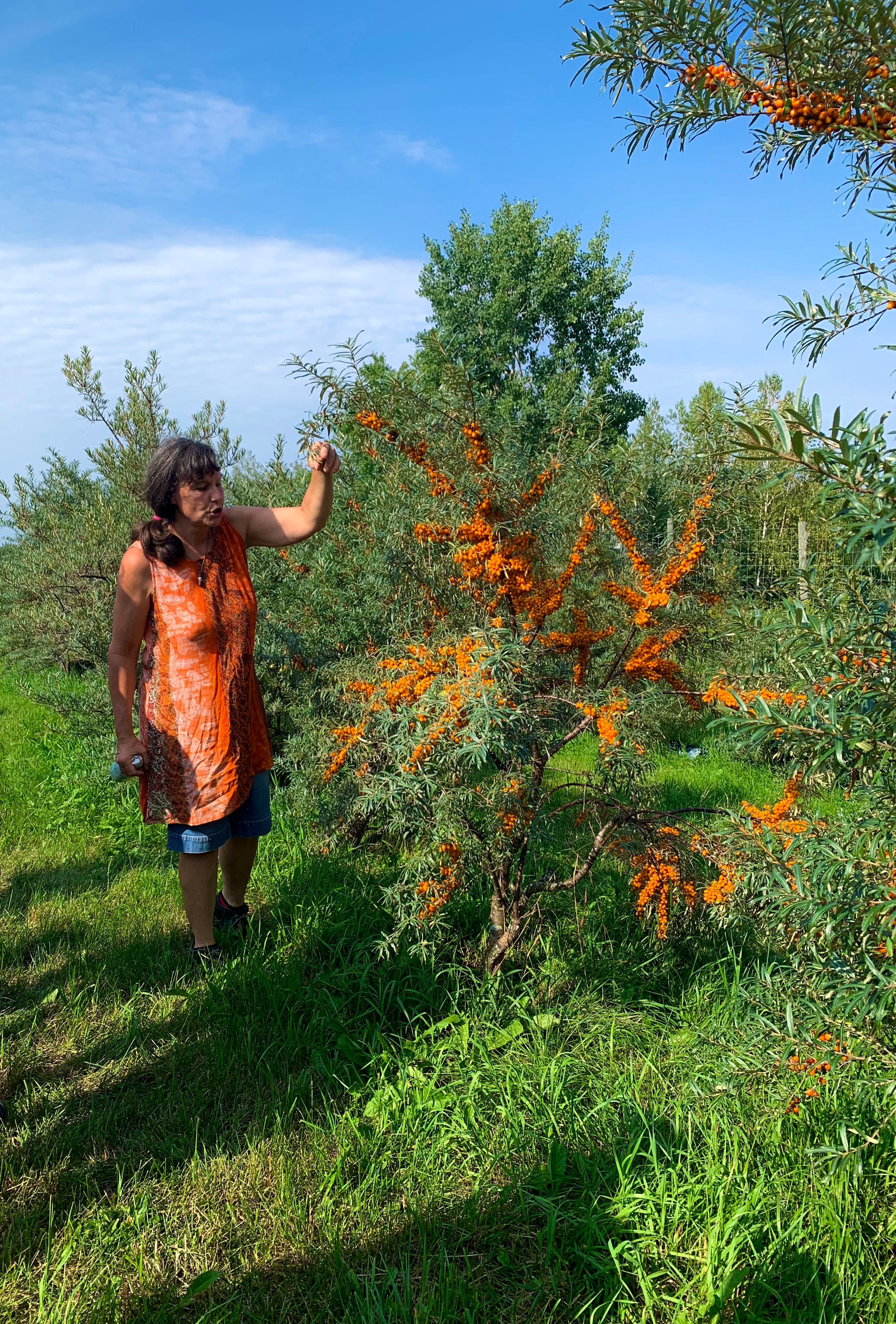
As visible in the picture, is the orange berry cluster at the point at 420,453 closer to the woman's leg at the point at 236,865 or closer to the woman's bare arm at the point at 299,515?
the woman's bare arm at the point at 299,515

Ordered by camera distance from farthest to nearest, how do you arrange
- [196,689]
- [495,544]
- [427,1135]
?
[196,689], [495,544], [427,1135]

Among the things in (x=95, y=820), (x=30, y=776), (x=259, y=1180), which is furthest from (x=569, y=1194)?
(x=30, y=776)

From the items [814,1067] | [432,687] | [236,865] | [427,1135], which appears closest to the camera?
[814,1067]

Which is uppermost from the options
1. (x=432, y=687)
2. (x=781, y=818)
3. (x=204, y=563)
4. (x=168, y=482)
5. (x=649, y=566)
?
(x=168, y=482)

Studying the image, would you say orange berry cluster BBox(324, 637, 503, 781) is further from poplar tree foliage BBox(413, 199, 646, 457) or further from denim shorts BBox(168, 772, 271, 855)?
poplar tree foliage BBox(413, 199, 646, 457)

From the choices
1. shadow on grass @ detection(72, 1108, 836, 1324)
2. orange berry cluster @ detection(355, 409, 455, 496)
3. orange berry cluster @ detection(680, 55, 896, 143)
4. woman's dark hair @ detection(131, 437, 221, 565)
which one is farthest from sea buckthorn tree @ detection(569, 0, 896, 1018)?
woman's dark hair @ detection(131, 437, 221, 565)

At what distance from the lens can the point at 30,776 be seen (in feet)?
19.4

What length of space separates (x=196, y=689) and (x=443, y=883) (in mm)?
1153

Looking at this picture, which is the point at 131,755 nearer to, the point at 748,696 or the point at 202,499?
the point at 202,499

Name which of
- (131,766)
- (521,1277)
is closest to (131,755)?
(131,766)

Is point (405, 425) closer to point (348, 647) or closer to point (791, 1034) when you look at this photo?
point (348, 647)

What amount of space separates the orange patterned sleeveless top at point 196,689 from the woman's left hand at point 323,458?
472 millimetres

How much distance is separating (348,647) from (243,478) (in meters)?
2.55

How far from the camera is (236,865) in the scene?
11.4 ft
